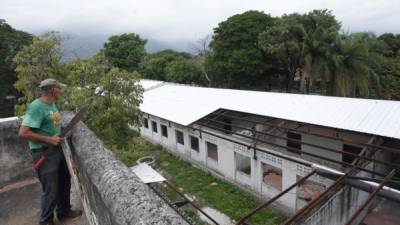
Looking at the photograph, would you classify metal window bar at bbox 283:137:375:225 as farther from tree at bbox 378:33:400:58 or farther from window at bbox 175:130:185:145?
tree at bbox 378:33:400:58

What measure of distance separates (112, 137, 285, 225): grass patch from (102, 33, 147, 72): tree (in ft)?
85.4

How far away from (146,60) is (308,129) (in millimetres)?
31755

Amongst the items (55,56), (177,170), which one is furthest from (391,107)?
(55,56)

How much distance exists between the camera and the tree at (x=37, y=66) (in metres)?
8.59

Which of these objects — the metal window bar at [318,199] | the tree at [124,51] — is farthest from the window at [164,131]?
the tree at [124,51]

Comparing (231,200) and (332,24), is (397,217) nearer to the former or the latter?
(231,200)

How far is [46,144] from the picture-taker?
329 cm

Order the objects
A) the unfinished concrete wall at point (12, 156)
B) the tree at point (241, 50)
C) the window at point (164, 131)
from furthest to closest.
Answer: the tree at point (241, 50)
the window at point (164, 131)
the unfinished concrete wall at point (12, 156)

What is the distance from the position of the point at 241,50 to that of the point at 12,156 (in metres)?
22.3

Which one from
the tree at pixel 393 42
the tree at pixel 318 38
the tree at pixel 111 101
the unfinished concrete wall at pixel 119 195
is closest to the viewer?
the unfinished concrete wall at pixel 119 195

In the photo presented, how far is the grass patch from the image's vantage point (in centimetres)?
1065

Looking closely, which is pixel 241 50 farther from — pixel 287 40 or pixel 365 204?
pixel 365 204

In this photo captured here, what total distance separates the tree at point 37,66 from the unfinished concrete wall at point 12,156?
3919 millimetres

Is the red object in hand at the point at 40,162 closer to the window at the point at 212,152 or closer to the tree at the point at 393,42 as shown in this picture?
the window at the point at 212,152
